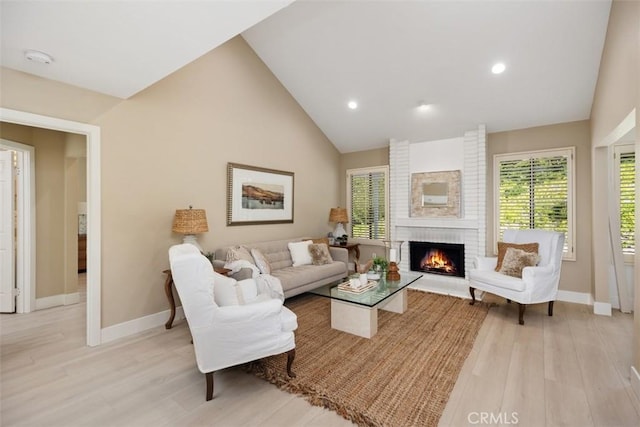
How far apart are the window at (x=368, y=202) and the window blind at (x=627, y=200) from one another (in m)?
3.34

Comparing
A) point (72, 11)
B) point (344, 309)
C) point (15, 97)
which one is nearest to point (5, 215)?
point (15, 97)

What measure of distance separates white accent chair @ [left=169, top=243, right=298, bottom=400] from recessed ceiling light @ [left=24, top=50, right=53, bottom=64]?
178cm

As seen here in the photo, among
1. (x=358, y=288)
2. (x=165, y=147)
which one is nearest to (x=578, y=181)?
(x=358, y=288)

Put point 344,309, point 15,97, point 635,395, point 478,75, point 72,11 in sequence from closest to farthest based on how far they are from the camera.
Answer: point 72,11
point 635,395
point 15,97
point 344,309
point 478,75

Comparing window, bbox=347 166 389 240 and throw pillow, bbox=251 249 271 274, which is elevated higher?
window, bbox=347 166 389 240

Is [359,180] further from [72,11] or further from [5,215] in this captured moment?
[5,215]

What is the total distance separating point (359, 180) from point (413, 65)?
2658 mm

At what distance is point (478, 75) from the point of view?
389 cm

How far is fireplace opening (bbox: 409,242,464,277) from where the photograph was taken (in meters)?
5.09

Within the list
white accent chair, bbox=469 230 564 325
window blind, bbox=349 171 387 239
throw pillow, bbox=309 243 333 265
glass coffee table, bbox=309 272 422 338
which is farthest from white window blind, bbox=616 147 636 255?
throw pillow, bbox=309 243 333 265

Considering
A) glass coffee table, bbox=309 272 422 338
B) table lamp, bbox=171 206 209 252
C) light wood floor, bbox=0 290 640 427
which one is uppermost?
table lamp, bbox=171 206 209 252

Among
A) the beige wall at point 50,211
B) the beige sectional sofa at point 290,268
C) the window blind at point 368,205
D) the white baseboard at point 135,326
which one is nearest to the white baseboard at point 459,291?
the window blind at point 368,205

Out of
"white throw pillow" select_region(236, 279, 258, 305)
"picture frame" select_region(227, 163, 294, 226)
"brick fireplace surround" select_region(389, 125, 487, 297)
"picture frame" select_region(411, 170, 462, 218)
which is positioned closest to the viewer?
"white throw pillow" select_region(236, 279, 258, 305)

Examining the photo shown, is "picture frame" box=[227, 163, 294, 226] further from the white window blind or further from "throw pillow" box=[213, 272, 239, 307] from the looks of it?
the white window blind
